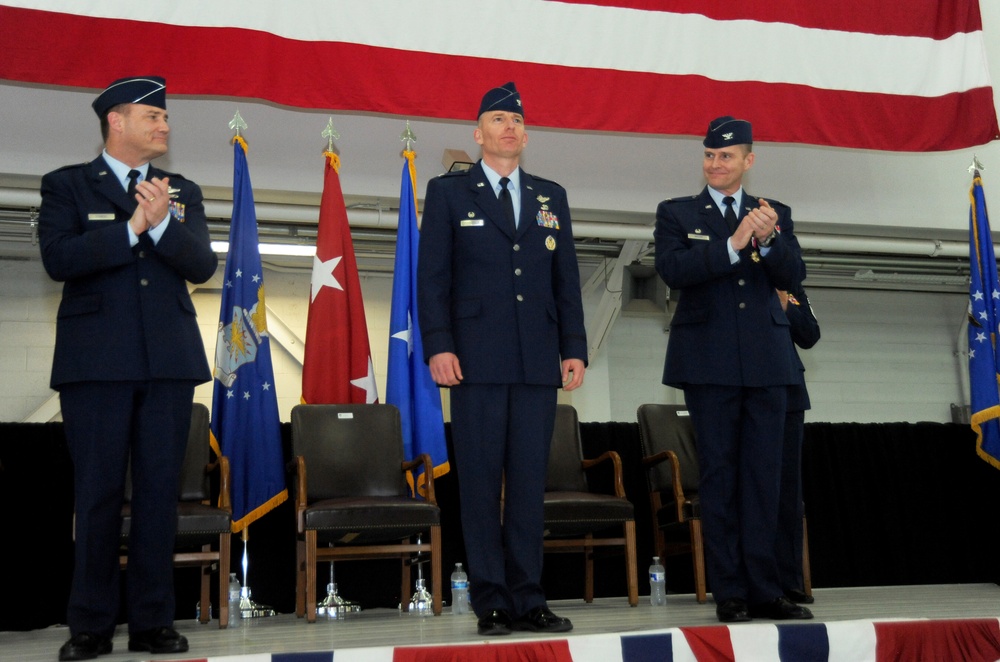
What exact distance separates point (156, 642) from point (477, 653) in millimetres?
894

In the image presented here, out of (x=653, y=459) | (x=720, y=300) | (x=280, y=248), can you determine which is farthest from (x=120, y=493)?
(x=280, y=248)

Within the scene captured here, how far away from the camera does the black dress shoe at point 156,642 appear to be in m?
2.66

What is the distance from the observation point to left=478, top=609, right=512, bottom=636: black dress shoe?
8.84ft

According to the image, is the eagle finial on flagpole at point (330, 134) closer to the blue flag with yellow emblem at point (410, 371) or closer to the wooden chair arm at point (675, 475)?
the blue flag with yellow emblem at point (410, 371)

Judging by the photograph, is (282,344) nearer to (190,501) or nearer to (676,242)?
(190,501)

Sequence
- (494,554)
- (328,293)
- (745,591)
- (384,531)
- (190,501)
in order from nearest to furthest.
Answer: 1. (494,554)
2. (745,591)
3. (384,531)
4. (190,501)
5. (328,293)

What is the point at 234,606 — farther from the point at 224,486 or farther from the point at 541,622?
the point at 541,622

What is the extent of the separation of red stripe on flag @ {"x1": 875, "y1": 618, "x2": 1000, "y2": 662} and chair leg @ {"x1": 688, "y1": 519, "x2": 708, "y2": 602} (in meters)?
1.61

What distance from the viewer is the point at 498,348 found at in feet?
9.40

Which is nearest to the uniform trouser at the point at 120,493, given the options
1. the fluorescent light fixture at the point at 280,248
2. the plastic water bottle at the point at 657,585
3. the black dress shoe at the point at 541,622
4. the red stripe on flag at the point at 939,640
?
the black dress shoe at the point at 541,622

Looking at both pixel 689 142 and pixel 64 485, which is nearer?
pixel 64 485

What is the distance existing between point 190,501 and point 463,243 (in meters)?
2.24

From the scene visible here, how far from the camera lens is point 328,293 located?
5.14m

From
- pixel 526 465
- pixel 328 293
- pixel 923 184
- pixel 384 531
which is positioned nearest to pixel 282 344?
pixel 328 293
